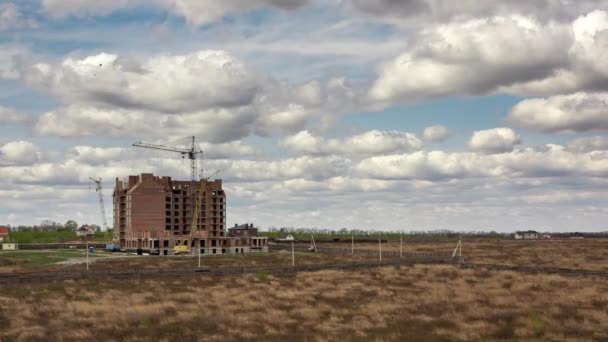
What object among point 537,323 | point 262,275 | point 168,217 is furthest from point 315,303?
point 168,217

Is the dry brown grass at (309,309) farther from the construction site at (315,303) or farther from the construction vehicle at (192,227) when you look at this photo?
the construction vehicle at (192,227)

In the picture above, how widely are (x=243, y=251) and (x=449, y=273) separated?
89249mm

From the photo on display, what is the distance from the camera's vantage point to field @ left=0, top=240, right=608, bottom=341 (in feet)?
133

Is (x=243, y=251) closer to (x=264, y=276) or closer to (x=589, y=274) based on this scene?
(x=264, y=276)

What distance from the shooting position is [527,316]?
46.8 metres

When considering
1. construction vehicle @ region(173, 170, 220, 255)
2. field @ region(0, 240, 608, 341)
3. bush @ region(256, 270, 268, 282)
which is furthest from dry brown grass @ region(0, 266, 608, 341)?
construction vehicle @ region(173, 170, 220, 255)

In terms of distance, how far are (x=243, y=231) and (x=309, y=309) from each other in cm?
12501

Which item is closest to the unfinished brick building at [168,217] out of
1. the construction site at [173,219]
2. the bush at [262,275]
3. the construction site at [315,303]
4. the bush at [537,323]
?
the construction site at [173,219]

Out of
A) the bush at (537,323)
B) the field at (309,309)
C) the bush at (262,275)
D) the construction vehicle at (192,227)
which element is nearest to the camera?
the bush at (537,323)

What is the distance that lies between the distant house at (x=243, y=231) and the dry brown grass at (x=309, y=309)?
96.0 metres

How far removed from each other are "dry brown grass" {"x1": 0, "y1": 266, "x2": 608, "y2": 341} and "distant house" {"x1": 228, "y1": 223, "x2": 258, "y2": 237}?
315 ft

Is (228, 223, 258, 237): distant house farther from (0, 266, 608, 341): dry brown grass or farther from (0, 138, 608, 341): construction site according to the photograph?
(0, 266, 608, 341): dry brown grass

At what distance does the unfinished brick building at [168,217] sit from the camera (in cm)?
16575

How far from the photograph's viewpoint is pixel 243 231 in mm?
174625
